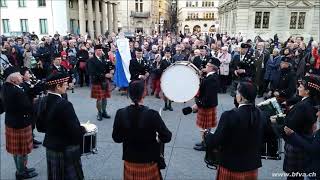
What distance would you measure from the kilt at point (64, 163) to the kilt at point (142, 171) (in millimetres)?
766

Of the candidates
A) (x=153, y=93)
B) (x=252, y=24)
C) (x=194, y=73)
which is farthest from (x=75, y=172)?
(x=252, y=24)

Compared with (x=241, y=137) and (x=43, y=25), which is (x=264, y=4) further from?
(x=241, y=137)

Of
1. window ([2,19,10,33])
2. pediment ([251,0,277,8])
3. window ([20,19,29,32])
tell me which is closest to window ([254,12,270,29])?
pediment ([251,0,277,8])

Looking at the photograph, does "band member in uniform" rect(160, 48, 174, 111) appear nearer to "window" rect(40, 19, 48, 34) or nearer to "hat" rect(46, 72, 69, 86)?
"hat" rect(46, 72, 69, 86)

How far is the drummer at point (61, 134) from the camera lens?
376cm

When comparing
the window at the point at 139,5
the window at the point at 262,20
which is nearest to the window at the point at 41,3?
the window at the point at 139,5

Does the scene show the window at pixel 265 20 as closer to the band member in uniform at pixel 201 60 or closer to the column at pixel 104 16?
the band member in uniform at pixel 201 60

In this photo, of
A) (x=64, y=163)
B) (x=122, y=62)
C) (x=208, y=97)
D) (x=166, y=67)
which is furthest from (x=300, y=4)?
(x=64, y=163)

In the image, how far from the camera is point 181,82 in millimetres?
5930

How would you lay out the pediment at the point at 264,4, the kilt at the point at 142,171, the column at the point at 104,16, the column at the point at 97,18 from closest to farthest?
the kilt at the point at 142,171 < the pediment at the point at 264,4 < the column at the point at 97,18 < the column at the point at 104,16

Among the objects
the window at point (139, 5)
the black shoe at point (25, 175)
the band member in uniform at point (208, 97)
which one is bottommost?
the black shoe at point (25, 175)

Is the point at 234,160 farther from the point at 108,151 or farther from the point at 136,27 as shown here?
the point at 136,27

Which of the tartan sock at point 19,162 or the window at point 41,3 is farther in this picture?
the window at point 41,3

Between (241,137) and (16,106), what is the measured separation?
3444 millimetres
